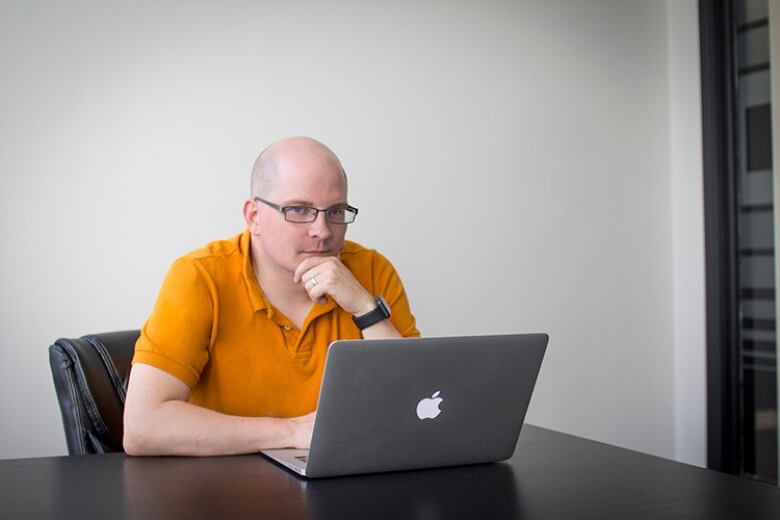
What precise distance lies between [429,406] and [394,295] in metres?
0.84

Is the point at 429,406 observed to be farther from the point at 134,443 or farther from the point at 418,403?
the point at 134,443

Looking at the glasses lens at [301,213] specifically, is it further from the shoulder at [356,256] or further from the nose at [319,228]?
the shoulder at [356,256]

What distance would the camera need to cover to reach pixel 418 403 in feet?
4.71

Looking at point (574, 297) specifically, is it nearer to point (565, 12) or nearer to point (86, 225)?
point (565, 12)

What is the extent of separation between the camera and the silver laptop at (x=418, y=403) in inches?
54.2

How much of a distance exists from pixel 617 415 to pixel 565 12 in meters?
1.86

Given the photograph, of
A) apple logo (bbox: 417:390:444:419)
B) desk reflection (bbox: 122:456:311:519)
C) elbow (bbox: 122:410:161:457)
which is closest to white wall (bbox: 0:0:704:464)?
elbow (bbox: 122:410:161:457)

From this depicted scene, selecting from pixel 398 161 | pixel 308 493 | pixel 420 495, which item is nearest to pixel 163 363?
pixel 308 493

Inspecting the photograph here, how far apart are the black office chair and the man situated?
16cm

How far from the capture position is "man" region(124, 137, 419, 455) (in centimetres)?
193

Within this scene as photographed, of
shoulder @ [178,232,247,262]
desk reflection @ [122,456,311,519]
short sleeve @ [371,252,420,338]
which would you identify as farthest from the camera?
short sleeve @ [371,252,420,338]

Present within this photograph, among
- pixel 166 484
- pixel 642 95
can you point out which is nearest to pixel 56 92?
pixel 166 484

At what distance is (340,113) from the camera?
10.5 ft

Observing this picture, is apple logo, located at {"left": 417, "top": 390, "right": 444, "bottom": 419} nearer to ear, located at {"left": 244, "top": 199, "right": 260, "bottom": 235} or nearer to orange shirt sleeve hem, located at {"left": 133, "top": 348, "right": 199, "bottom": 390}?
orange shirt sleeve hem, located at {"left": 133, "top": 348, "right": 199, "bottom": 390}
